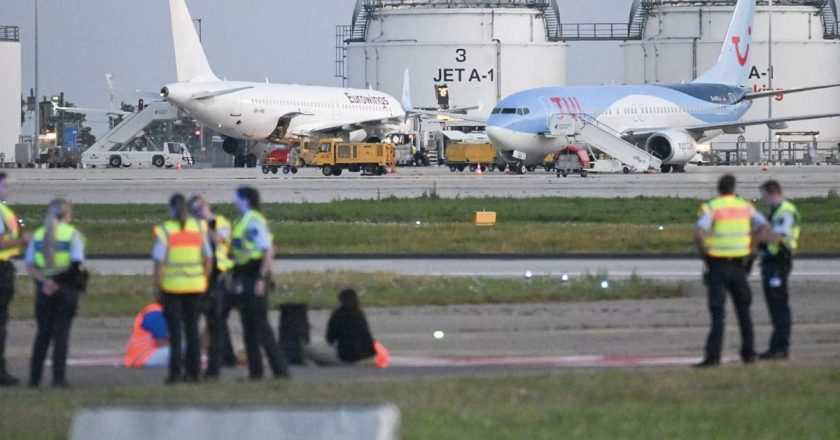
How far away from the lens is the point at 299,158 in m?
68.6

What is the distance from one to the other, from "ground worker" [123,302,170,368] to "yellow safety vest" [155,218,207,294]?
1.07m

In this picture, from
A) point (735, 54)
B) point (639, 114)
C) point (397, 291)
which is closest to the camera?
point (397, 291)

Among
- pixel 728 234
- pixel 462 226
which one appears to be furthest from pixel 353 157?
pixel 728 234

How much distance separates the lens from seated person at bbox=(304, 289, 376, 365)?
575 inches

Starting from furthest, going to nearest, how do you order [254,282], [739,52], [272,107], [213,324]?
[739,52], [272,107], [213,324], [254,282]

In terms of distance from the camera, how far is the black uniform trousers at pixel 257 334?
1360 cm

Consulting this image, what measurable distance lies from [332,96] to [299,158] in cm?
A: 1052

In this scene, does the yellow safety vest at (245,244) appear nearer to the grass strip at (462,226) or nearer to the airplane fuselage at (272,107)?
the grass strip at (462,226)

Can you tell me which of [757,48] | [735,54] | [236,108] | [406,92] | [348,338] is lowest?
[348,338]

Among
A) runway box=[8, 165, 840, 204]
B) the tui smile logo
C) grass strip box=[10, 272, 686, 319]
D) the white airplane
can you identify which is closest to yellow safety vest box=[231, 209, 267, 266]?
grass strip box=[10, 272, 686, 319]

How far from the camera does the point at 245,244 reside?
13852 millimetres

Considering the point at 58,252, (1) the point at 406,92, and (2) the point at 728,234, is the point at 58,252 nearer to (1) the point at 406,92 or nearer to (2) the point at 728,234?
(2) the point at 728,234

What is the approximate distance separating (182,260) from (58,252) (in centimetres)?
108

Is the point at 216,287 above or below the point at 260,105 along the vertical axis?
below
